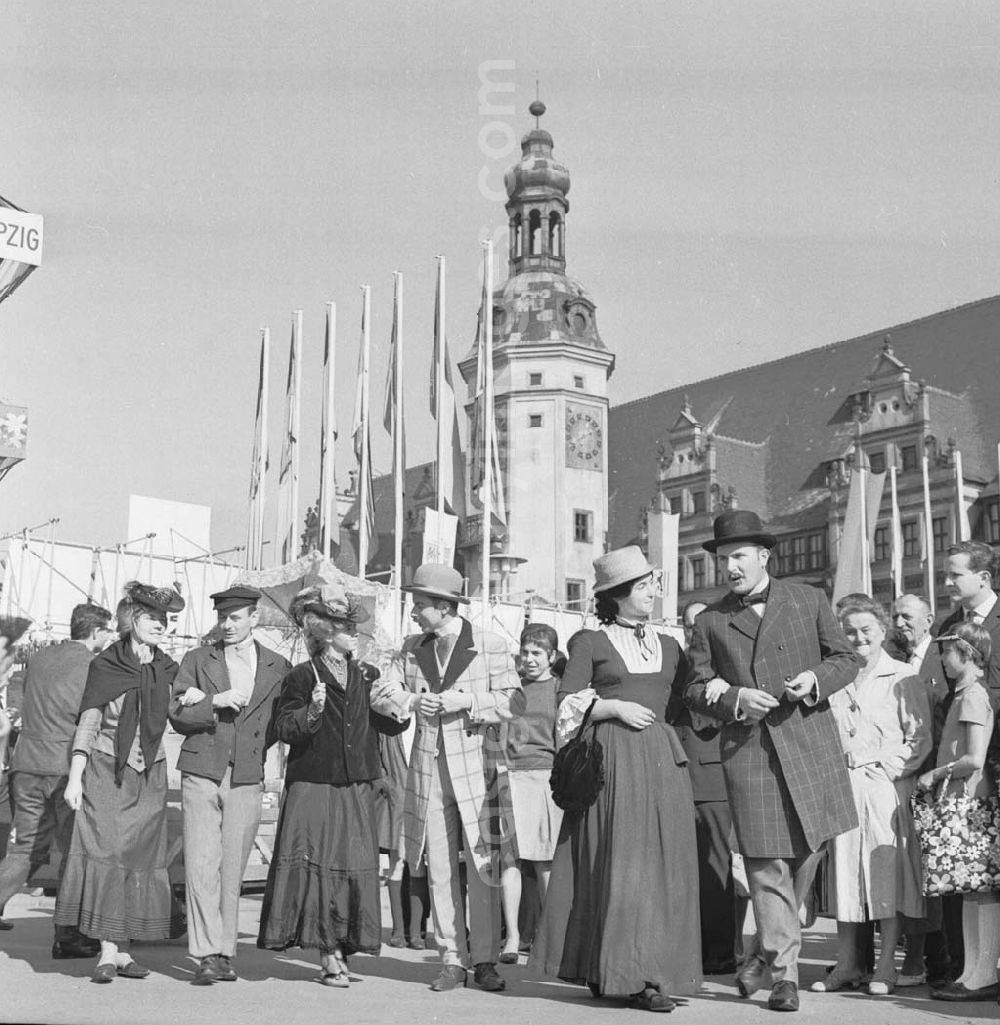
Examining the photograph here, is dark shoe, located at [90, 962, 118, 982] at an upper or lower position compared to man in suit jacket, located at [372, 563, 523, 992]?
lower

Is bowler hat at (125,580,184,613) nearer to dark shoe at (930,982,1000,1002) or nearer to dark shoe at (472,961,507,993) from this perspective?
dark shoe at (472,961,507,993)

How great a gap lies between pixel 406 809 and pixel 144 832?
3.81 ft

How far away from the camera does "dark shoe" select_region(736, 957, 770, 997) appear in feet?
19.6

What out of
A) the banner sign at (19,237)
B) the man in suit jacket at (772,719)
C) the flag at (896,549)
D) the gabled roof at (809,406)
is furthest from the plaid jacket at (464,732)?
the gabled roof at (809,406)

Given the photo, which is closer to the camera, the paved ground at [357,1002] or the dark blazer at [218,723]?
the paved ground at [357,1002]

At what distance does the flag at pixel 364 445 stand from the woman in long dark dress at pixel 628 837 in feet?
69.5

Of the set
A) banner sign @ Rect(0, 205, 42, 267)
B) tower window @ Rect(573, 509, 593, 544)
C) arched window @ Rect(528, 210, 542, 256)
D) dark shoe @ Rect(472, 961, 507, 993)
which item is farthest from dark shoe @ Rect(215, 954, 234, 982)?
arched window @ Rect(528, 210, 542, 256)

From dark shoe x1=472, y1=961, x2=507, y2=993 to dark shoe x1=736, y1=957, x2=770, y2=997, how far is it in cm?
98

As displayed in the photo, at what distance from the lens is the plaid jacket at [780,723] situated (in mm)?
5762

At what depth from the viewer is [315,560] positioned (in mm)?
21516

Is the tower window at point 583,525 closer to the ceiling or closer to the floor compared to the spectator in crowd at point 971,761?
closer to the ceiling

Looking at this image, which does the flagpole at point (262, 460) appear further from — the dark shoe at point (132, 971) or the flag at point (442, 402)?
the dark shoe at point (132, 971)

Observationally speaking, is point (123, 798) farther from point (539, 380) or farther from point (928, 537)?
point (539, 380)

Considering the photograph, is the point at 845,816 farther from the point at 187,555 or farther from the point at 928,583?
the point at 928,583
